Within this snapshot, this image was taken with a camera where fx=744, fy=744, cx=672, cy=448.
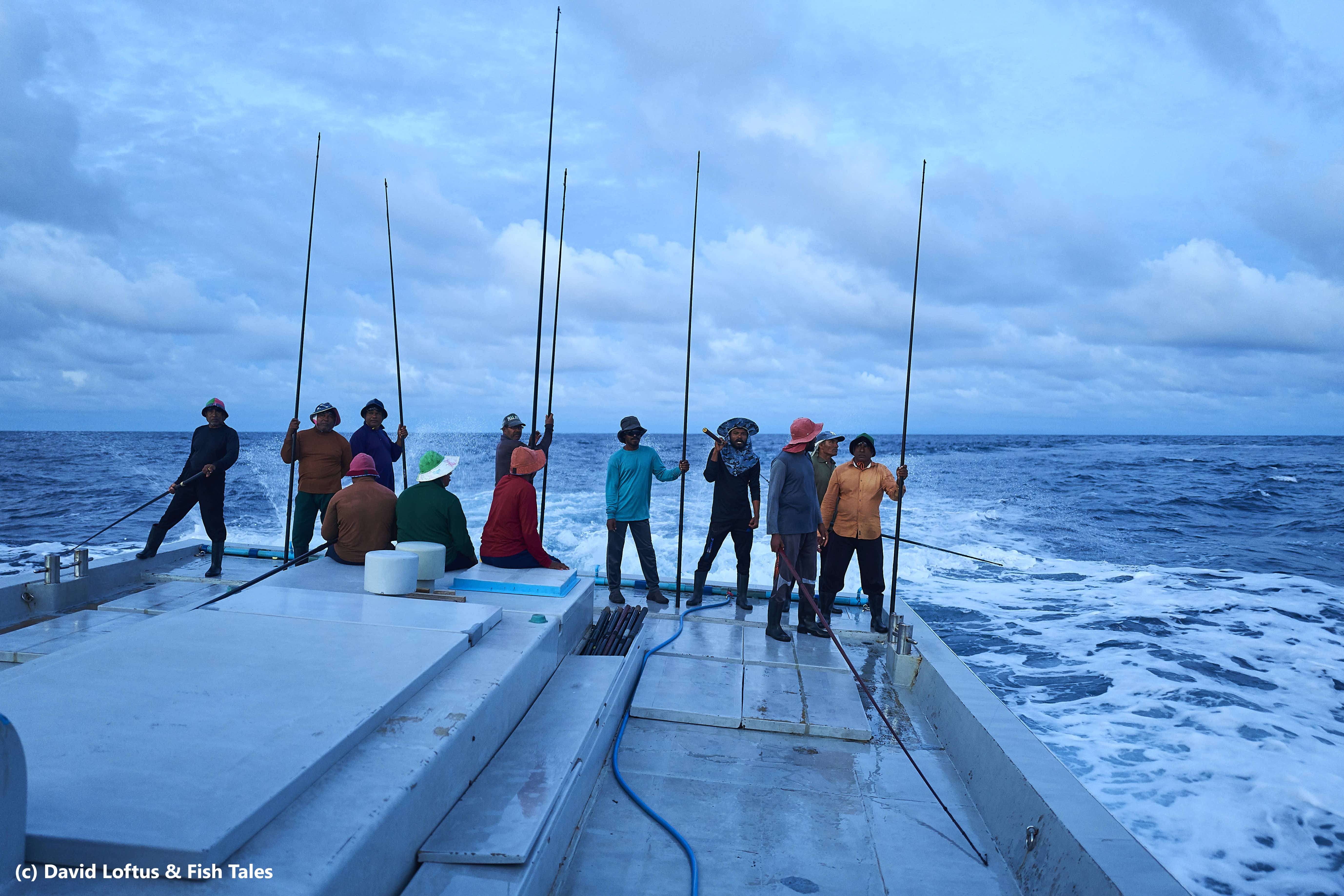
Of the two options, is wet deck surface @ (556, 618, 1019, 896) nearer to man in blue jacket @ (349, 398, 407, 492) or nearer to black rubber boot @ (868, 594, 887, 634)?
black rubber boot @ (868, 594, 887, 634)

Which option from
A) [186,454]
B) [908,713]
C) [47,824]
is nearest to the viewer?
[47,824]

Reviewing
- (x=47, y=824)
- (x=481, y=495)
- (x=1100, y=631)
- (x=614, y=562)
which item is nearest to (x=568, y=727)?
(x=47, y=824)

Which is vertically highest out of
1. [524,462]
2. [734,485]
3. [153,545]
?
[524,462]

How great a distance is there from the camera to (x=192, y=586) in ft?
19.7

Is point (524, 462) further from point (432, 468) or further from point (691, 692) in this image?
point (691, 692)

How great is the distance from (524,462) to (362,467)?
105 centimetres

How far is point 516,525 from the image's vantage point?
16.5 feet

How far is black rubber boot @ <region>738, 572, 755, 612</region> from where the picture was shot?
621 cm

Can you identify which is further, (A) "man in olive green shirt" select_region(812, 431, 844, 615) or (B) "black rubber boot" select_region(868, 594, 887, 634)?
(A) "man in olive green shirt" select_region(812, 431, 844, 615)

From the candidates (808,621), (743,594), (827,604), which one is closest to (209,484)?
(743,594)

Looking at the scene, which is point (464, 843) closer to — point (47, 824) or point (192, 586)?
point (47, 824)

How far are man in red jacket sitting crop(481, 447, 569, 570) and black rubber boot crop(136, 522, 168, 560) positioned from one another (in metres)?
A: 3.17

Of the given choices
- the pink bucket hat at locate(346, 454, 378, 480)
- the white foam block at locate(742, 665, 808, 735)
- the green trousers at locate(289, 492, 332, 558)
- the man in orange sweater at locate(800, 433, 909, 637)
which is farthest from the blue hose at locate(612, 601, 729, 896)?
the green trousers at locate(289, 492, 332, 558)

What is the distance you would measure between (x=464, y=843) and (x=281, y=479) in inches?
962
